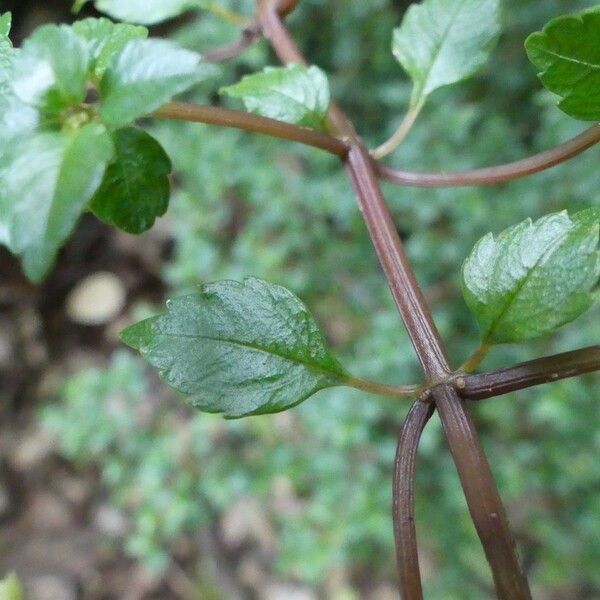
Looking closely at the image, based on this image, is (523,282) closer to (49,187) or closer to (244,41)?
(49,187)

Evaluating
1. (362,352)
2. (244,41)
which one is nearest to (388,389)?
(244,41)

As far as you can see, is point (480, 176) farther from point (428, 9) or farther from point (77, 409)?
point (77, 409)

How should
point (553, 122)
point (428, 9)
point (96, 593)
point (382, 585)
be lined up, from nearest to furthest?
point (428, 9)
point (553, 122)
point (382, 585)
point (96, 593)

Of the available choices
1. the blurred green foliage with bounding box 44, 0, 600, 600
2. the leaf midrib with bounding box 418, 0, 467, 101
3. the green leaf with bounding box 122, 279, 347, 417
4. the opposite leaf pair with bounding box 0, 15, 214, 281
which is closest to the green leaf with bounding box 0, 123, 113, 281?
the opposite leaf pair with bounding box 0, 15, 214, 281

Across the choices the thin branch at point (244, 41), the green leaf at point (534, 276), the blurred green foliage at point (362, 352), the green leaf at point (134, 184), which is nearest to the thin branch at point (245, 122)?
the green leaf at point (134, 184)

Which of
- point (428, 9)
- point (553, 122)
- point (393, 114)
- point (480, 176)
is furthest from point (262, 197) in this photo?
point (480, 176)
